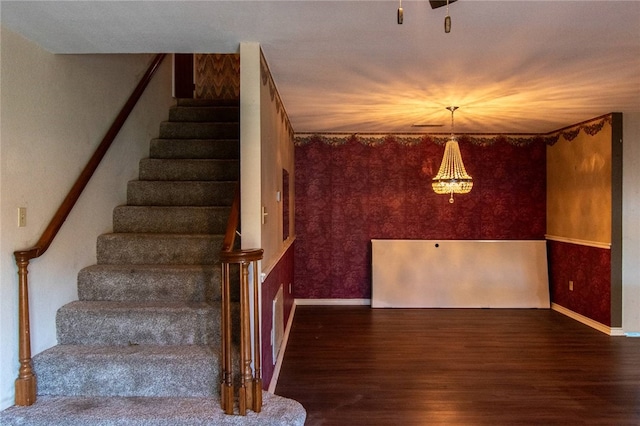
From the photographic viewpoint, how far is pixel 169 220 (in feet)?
11.5

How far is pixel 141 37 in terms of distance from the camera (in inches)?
95.2

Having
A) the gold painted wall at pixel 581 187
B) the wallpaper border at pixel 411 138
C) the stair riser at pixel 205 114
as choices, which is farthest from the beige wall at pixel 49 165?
the gold painted wall at pixel 581 187

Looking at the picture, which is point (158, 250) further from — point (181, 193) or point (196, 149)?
point (196, 149)

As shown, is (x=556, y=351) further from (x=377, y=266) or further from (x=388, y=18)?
(x=388, y=18)

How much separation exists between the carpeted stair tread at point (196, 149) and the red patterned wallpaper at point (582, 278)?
4.21 metres

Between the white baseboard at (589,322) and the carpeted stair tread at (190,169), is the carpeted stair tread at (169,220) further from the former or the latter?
the white baseboard at (589,322)

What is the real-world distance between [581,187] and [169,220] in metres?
4.77

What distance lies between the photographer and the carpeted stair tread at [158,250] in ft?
10.5

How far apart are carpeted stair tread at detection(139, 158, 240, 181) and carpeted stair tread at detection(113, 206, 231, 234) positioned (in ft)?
1.64

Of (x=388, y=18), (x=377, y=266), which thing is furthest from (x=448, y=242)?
(x=388, y=18)

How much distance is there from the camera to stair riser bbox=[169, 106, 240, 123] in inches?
183

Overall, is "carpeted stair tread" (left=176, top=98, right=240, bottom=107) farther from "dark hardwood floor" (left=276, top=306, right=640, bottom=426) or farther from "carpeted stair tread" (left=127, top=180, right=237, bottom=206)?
"dark hardwood floor" (left=276, top=306, right=640, bottom=426)

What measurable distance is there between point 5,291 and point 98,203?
112 centimetres

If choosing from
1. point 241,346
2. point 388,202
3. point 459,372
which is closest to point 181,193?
point 241,346
